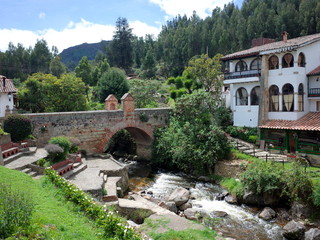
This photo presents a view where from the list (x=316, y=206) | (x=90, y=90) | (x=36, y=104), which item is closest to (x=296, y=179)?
(x=316, y=206)

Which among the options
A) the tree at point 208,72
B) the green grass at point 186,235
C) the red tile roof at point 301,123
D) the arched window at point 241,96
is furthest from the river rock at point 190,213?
the tree at point 208,72

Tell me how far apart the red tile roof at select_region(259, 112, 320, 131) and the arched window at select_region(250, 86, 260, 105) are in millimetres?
2453

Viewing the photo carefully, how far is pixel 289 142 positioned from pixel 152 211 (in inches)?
513

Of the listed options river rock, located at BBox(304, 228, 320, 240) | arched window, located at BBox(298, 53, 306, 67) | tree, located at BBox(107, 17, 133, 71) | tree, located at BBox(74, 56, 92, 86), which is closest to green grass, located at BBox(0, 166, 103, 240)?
river rock, located at BBox(304, 228, 320, 240)

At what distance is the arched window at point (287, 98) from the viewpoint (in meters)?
21.6

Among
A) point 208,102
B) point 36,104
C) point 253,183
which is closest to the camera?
point 253,183

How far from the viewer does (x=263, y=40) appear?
2784cm

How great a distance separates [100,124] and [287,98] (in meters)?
14.8

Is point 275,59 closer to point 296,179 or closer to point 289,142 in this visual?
point 289,142

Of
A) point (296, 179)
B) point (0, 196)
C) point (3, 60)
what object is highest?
point (3, 60)

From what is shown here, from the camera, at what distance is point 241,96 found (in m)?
25.5

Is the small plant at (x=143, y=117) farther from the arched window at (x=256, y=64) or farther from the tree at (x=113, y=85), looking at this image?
the tree at (x=113, y=85)

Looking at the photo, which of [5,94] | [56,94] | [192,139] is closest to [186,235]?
[192,139]

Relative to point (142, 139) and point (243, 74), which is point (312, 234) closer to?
point (243, 74)
